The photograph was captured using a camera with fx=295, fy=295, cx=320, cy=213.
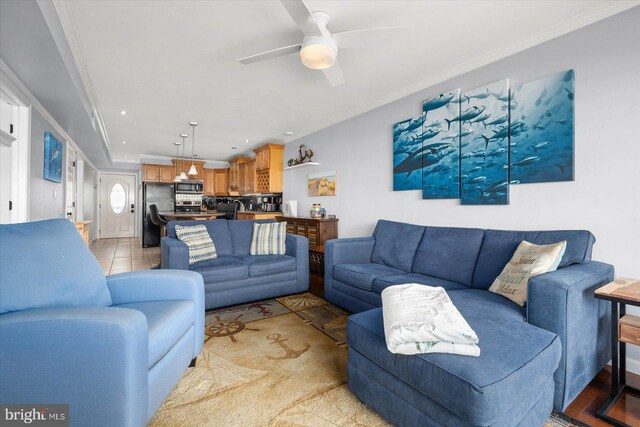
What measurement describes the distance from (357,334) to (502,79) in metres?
2.56

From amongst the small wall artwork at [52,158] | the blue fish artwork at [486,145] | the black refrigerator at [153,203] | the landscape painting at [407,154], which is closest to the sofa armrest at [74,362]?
the blue fish artwork at [486,145]

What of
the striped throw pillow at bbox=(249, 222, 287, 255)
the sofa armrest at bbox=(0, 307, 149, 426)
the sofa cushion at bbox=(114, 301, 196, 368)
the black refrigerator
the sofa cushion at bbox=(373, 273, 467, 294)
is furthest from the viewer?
the black refrigerator

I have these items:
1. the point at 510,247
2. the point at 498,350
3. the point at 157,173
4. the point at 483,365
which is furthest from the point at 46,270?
the point at 157,173

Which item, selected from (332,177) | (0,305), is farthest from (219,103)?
(0,305)

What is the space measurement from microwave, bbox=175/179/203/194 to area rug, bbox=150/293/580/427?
6094 millimetres

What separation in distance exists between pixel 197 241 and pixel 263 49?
204cm

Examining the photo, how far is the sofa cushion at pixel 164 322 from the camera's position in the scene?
1.36m

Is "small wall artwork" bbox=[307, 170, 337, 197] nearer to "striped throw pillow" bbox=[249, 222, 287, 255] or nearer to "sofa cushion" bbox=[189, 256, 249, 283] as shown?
"striped throw pillow" bbox=[249, 222, 287, 255]

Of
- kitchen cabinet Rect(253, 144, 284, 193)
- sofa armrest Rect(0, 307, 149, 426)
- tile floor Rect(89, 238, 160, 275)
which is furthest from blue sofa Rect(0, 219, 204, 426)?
kitchen cabinet Rect(253, 144, 284, 193)

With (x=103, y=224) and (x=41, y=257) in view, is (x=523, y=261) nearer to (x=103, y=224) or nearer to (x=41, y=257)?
(x=41, y=257)

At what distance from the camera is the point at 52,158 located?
390 centimetres

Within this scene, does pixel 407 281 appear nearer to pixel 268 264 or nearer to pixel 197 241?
pixel 268 264

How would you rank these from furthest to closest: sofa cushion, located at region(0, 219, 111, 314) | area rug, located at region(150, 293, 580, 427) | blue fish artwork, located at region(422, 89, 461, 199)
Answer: blue fish artwork, located at region(422, 89, 461, 199) → area rug, located at region(150, 293, 580, 427) → sofa cushion, located at region(0, 219, 111, 314)

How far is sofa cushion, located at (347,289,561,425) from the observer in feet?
3.49
